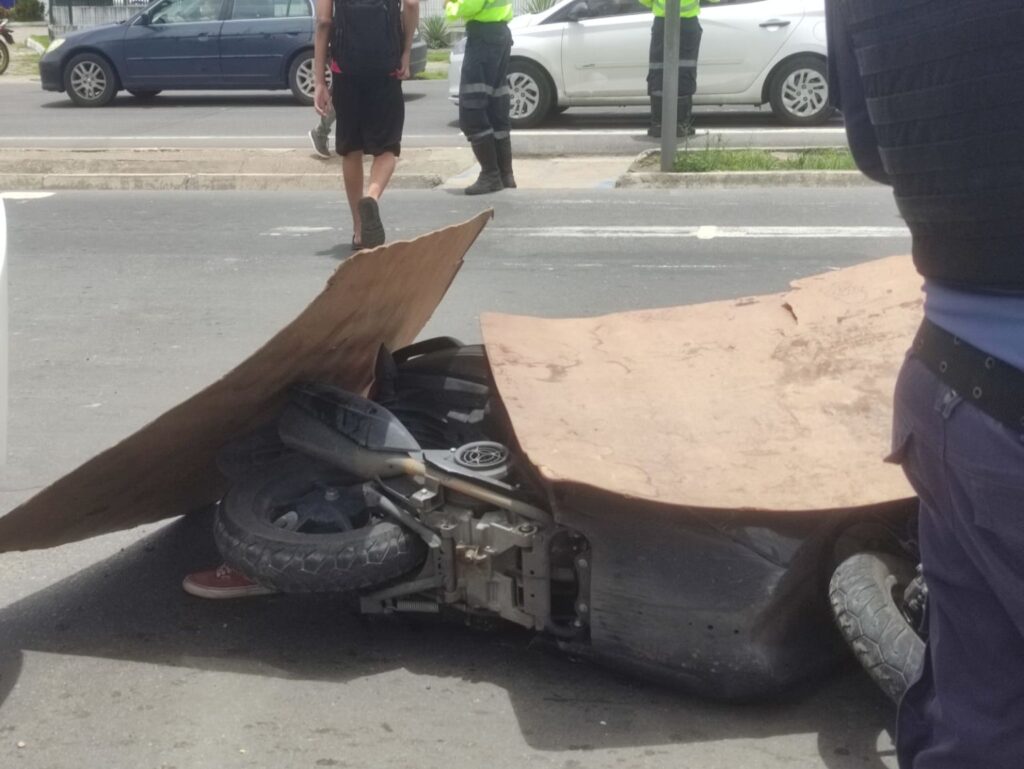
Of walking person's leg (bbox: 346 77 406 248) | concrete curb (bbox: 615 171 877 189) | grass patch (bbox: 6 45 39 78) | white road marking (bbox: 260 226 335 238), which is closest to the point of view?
walking person's leg (bbox: 346 77 406 248)

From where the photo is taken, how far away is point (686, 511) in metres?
2.95

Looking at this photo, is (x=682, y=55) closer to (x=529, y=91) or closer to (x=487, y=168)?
(x=529, y=91)

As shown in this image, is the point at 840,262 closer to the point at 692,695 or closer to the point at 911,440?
the point at 692,695

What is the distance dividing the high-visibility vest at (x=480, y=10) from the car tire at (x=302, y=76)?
27.1ft

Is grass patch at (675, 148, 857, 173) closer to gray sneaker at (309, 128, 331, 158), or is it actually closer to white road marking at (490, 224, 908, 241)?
white road marking at (490, 224, 908, 241)

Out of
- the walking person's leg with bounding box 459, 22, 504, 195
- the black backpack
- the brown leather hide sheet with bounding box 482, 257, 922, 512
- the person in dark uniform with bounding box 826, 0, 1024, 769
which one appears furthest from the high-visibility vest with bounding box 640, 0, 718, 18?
the person in dark uniform with bounding box 826, 0, 1024, 769

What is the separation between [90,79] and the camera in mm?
18797

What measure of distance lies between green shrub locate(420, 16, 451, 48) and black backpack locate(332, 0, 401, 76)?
66.9ft

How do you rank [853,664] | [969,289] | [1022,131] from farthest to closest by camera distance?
[853,664] → [969,289] → [1022,131]

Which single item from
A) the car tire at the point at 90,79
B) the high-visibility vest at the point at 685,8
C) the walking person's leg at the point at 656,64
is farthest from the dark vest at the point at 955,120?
the car tire at the point at 90,79

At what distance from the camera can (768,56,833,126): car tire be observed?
1424 centimetres

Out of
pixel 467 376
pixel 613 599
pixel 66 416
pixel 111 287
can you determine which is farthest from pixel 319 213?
pixel 613 599

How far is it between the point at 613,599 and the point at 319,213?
289 inches

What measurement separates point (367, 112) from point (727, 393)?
518 cm
